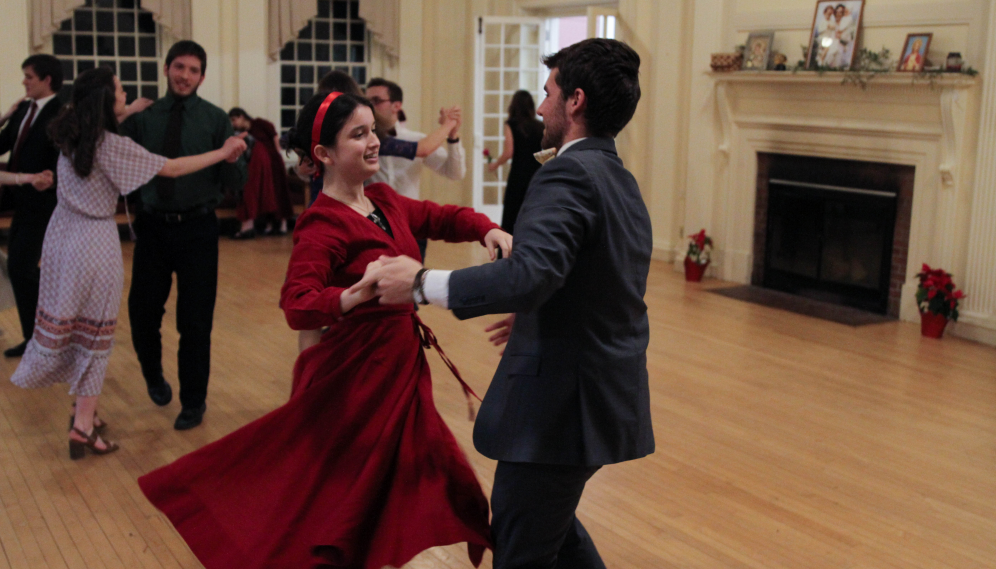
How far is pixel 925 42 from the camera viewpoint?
19.9ft

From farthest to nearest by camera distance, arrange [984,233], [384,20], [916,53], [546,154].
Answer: [384,20], [916,53], [984,233], [546,154]

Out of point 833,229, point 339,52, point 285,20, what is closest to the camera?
point 833,229

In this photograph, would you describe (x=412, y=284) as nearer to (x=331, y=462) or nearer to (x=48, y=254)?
(x=331, y=462)

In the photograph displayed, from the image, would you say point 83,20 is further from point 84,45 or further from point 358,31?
point 358,31

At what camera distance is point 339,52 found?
35.1 ft

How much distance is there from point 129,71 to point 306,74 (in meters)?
1.90

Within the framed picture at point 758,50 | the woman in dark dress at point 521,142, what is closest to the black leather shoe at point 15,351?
the woman in dark dress at point 521,142

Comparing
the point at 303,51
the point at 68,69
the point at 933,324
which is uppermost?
the point at 303,51

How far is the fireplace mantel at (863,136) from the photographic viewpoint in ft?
19.7

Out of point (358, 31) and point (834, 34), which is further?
point (358, 31)

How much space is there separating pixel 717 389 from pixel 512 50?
6171mm

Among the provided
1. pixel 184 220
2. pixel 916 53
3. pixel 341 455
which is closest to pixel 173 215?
pixel 184 220

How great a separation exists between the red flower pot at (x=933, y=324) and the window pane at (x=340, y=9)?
7224 mm

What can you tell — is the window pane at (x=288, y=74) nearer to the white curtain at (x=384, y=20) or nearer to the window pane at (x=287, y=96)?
the window pane at (x=287, y=96)
